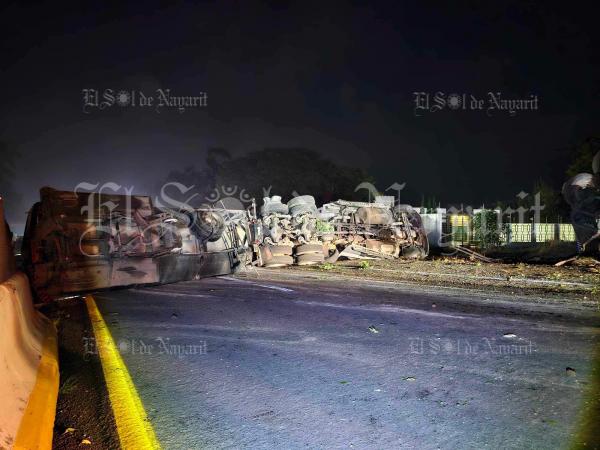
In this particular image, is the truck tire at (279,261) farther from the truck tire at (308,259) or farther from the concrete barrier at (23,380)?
the concrete barrier at (23,380)

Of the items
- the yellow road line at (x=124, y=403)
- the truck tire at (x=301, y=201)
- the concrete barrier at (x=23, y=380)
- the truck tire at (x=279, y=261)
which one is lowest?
the yellow road line at (x=124, y=403)

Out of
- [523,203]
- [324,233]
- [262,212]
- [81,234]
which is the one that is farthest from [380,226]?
[523,203]

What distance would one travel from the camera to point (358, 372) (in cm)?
376

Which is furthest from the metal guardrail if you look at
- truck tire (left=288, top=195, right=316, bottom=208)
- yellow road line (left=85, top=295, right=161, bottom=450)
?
yellow road line (left=85, top=295, right=161, bottom=450)

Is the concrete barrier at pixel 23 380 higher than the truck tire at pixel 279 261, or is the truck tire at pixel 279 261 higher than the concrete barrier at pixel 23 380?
the concrete barrier at pixel 23 380

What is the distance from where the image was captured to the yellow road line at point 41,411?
2.26m

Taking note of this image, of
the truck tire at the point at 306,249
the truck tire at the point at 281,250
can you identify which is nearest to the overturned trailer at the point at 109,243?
the truck tire at the point at 281,250

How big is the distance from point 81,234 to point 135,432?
19.5 feet

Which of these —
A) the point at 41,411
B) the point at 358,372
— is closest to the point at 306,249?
the point at 358,372

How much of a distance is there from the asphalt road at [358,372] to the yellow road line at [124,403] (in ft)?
0.24

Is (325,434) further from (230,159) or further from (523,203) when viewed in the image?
(230,159)

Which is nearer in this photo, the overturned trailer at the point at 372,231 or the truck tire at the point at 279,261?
the truck tire at the point at 279,261

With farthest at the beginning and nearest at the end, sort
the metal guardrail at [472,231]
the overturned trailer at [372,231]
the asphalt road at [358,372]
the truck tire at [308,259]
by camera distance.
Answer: the metal guardrail at [472,231] < the overturned trailer at [372,231] < the truck tire at [308,259] < the asphalt road at [358,372]

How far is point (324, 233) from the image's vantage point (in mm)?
14617
